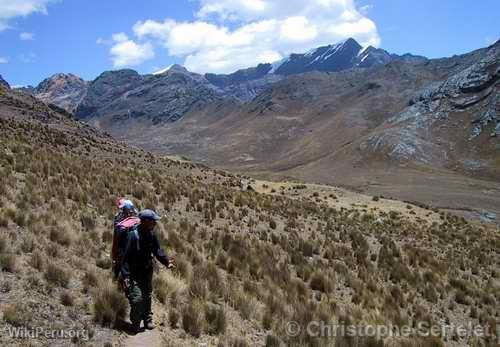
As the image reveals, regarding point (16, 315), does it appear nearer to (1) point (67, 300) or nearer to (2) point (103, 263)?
(1) point (67, 300)

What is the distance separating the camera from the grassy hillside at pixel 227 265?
28.8 ft

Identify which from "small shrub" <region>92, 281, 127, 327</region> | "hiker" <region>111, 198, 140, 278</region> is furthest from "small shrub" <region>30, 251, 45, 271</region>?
"hiker" <region>111, 198, 140, 278</region>

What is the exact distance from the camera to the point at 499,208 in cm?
5594

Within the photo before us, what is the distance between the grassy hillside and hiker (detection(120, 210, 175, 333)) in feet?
1.74

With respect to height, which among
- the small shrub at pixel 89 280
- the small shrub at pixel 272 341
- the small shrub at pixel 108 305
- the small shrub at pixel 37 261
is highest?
the small shrub at pixel 37 261

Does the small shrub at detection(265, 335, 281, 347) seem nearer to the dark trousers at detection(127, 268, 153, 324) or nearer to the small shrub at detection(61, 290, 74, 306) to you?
the dark trousers at detection(127, 268, 153, 324)

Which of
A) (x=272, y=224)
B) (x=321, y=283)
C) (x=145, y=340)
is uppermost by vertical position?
(x=272, y=224)

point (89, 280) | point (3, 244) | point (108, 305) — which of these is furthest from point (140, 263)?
point (3, 244)

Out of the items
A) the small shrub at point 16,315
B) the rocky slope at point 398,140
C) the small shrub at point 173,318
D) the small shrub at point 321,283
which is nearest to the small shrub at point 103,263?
the small shrub at point 173,318

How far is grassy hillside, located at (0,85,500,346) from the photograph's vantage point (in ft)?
28.8

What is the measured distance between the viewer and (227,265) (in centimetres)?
1358

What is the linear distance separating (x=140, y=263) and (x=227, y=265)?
18.6 ft

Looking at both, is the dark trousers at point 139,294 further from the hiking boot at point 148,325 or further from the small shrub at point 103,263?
the small shrub at point 103,263

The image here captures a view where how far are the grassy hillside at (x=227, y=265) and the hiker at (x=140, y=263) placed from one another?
0.53 meters
